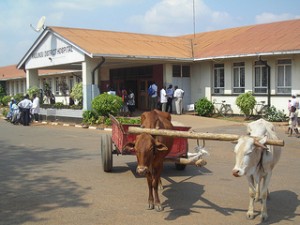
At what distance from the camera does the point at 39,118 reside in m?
25.1

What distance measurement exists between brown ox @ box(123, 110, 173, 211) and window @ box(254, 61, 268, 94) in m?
15.0

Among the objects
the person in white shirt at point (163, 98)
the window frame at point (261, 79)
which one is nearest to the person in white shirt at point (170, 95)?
the person in white shirt at point (163, 98)

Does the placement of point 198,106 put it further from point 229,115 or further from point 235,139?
point 235,139

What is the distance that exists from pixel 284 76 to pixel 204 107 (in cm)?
470

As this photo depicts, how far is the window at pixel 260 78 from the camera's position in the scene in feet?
68.6

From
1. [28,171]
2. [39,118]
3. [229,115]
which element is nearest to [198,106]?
[229,115]

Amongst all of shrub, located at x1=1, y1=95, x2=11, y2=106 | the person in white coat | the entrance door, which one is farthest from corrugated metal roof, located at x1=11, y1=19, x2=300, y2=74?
shrub, located at x1=1, y1=95, x2=11, y2=106

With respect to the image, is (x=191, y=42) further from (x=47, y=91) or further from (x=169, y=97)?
(x=47, y=91)

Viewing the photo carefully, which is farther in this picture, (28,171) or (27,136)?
(27,136)

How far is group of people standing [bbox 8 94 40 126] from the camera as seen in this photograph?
22.2 metres

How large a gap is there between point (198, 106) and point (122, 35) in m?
6.98

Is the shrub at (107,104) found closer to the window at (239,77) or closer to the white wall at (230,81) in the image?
the white wall at (230,81)

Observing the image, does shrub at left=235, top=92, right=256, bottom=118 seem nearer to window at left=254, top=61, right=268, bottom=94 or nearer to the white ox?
window at left=254, top=61, right=268, bottom=94

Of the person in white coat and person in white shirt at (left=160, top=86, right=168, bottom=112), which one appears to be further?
the person in white coat
